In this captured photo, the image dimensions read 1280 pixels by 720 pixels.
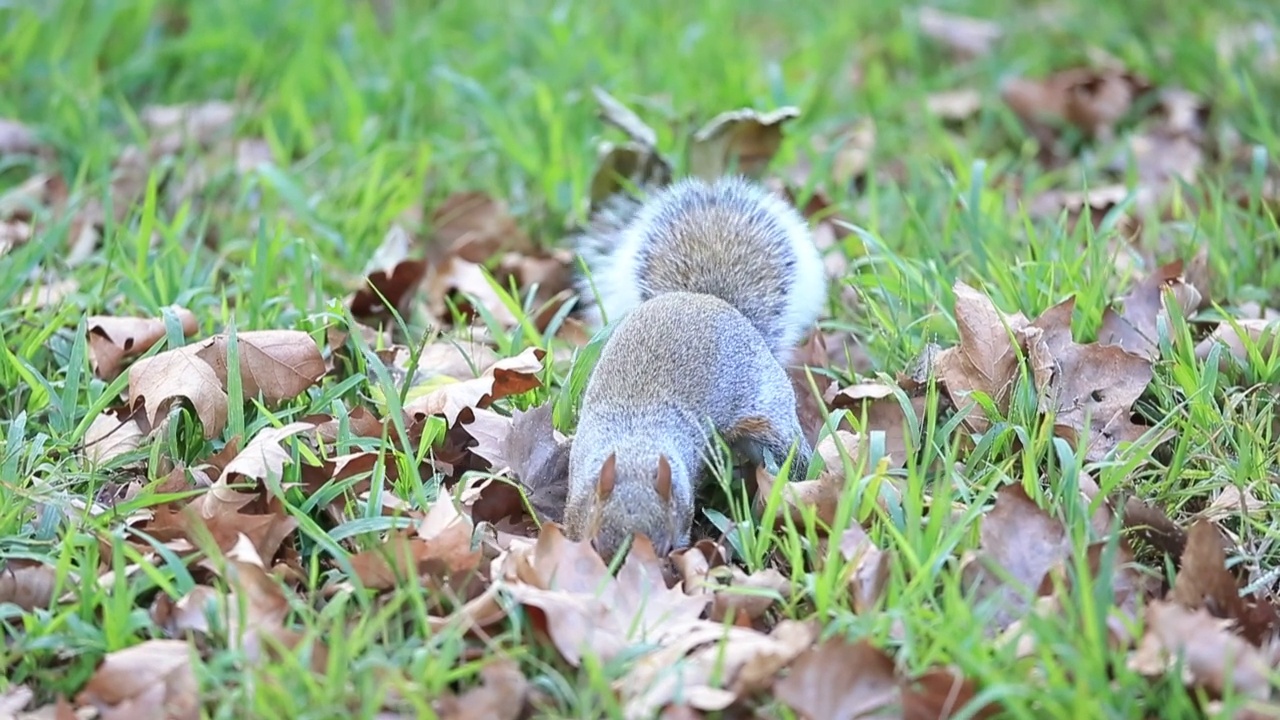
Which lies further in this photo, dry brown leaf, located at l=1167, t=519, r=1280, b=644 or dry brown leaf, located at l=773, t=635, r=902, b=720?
dry brown leaf, located at l=1167, t=519, r=1280, b=644

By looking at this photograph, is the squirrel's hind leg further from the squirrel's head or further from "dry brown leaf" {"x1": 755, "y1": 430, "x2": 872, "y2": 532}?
the squirrel's head

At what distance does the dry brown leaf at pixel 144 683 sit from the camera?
2330 mm

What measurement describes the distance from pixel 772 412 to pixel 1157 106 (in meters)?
2.84

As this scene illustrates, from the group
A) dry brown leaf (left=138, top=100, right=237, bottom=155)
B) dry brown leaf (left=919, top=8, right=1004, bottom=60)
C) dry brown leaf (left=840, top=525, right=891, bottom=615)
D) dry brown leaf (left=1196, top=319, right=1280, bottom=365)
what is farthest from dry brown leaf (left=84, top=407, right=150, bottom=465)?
dry brown leaf (left=919, top=8, right=1004, bottom=60)

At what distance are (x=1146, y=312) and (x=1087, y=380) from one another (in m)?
0.44

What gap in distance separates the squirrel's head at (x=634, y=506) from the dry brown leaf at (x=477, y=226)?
64.7 inches

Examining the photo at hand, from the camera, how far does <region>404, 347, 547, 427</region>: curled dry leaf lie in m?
3.20

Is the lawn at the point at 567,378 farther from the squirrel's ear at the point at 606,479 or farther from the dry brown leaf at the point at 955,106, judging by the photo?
the squirrel's ear at the point at 606,479

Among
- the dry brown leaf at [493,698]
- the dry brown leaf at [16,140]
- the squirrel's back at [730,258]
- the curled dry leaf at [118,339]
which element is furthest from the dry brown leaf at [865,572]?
the dry brown leaf at [16,140]

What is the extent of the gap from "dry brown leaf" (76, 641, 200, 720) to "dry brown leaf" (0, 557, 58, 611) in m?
0.27

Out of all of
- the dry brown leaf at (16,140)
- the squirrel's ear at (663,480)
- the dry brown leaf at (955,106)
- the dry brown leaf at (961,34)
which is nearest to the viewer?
the squirrel's ear at (663,480)

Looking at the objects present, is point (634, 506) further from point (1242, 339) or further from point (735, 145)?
point (735, 145)

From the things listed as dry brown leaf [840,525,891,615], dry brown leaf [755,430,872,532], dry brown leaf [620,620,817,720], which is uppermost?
dry brown leaf [620,620,817,720]

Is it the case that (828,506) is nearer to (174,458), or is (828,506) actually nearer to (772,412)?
(772,412)
